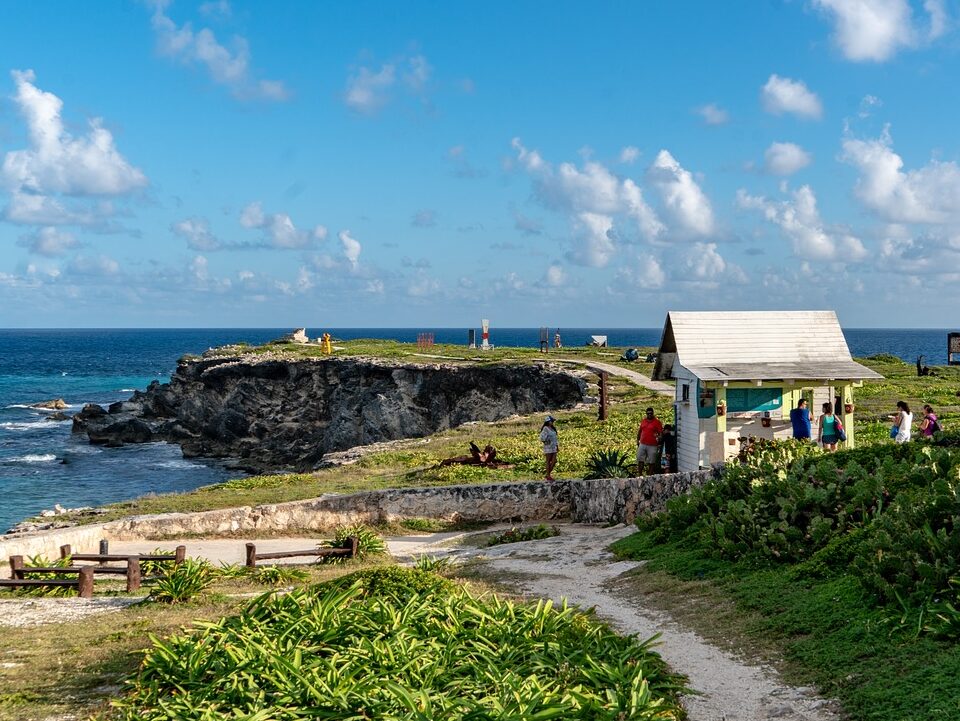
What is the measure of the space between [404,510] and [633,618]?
10.7m

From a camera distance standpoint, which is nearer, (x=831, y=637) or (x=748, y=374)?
(x=831, y=637)

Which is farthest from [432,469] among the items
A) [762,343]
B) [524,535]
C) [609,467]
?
[762,343]

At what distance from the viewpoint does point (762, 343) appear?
20531 mm

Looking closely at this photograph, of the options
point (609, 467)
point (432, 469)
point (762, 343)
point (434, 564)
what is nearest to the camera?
point (434, 564)

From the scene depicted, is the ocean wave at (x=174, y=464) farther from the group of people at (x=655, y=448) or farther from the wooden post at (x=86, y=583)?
the wooden post at (x=86, y=583)

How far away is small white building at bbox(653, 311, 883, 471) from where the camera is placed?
1944 centimetres

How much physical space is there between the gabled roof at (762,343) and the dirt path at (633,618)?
15.7ft

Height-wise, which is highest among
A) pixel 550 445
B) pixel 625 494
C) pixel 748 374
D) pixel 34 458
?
pixel 748 374

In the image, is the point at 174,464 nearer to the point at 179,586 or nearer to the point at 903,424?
the point at 179,586

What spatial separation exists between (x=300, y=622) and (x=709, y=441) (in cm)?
1237

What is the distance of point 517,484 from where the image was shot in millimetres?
21328

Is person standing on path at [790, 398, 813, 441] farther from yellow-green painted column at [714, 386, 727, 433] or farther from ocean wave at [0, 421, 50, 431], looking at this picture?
ocean wave at [0, 421, 50, 431]

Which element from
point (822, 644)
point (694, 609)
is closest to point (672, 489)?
point (694, 609)

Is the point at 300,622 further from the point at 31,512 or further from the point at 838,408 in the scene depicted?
the point at 31,512
